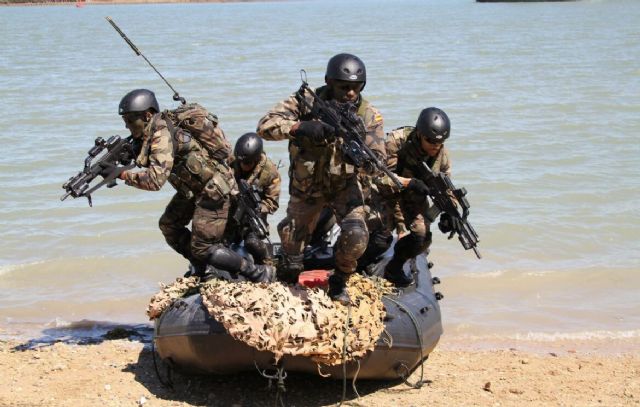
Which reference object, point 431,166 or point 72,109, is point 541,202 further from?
point 72,109

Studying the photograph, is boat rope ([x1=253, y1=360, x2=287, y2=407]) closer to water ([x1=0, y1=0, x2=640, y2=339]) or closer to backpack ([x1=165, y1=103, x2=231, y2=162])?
backpack ([x1=165, y1=103, x2=231, y2=162])

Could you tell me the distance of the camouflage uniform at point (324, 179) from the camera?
6719 mm

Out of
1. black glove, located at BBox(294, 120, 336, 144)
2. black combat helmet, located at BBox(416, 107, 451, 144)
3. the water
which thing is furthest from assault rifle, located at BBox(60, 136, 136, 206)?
the water

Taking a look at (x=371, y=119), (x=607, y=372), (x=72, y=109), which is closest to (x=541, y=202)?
(x=607, y=372)

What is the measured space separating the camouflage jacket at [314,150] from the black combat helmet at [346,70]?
0.23 meters

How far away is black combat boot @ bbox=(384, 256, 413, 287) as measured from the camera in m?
7.52

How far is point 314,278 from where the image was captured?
7.50 m

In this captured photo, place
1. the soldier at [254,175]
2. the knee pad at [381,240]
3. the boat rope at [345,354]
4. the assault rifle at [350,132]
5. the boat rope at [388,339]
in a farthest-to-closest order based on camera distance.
→ the soldier at [254,175], the knee pad at [381,240], the boat rope at [388,339], the assault rifle at [350,132], the boat rope at [345,354]

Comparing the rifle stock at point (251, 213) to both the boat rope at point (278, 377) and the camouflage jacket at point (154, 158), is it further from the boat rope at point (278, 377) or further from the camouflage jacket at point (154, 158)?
the boat rope at point (278, 377)

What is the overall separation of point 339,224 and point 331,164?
0.47m

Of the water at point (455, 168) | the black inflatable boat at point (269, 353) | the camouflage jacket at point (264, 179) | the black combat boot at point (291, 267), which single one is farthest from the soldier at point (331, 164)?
the water at point (455, 168)

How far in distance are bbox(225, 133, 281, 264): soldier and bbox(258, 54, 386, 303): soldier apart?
3.58ft

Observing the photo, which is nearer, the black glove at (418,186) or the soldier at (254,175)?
the black glove at (418,186)

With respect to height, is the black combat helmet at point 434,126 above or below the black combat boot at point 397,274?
above
